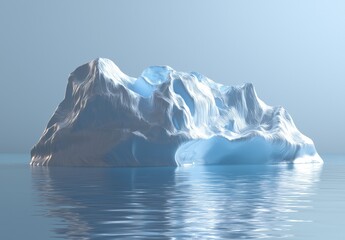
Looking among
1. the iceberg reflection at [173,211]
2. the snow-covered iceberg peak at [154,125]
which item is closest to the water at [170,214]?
the iceberg reflection at [173,211]

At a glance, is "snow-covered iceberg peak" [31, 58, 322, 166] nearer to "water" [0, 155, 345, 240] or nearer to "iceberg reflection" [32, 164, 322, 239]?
"iceberg reflection" [32, 164, 322, 239]

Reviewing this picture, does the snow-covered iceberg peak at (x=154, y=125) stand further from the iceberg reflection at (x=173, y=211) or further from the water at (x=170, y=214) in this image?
the water at (x=170, y=214)

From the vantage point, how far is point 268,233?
924 centimetres

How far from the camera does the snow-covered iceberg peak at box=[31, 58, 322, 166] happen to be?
33.8 m

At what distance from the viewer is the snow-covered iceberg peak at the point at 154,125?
3378 centimetres

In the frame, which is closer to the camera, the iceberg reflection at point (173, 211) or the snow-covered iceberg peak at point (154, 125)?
the iceberg reflection at point (173, 211)

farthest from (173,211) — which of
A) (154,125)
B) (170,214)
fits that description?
(154,125)

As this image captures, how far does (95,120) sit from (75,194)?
59.9 feet

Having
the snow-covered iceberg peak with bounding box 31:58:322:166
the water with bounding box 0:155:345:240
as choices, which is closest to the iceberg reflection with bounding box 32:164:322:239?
the water with bounding box 0:155:345:240

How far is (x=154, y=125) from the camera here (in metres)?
33.8

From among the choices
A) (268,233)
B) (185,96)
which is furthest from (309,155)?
(268,233)

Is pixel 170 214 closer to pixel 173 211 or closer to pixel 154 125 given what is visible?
pixel 173 211

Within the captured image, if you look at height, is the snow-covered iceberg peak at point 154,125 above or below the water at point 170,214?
above

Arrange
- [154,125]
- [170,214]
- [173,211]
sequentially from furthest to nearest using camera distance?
[154,125]
[173,211]
[170,214]
